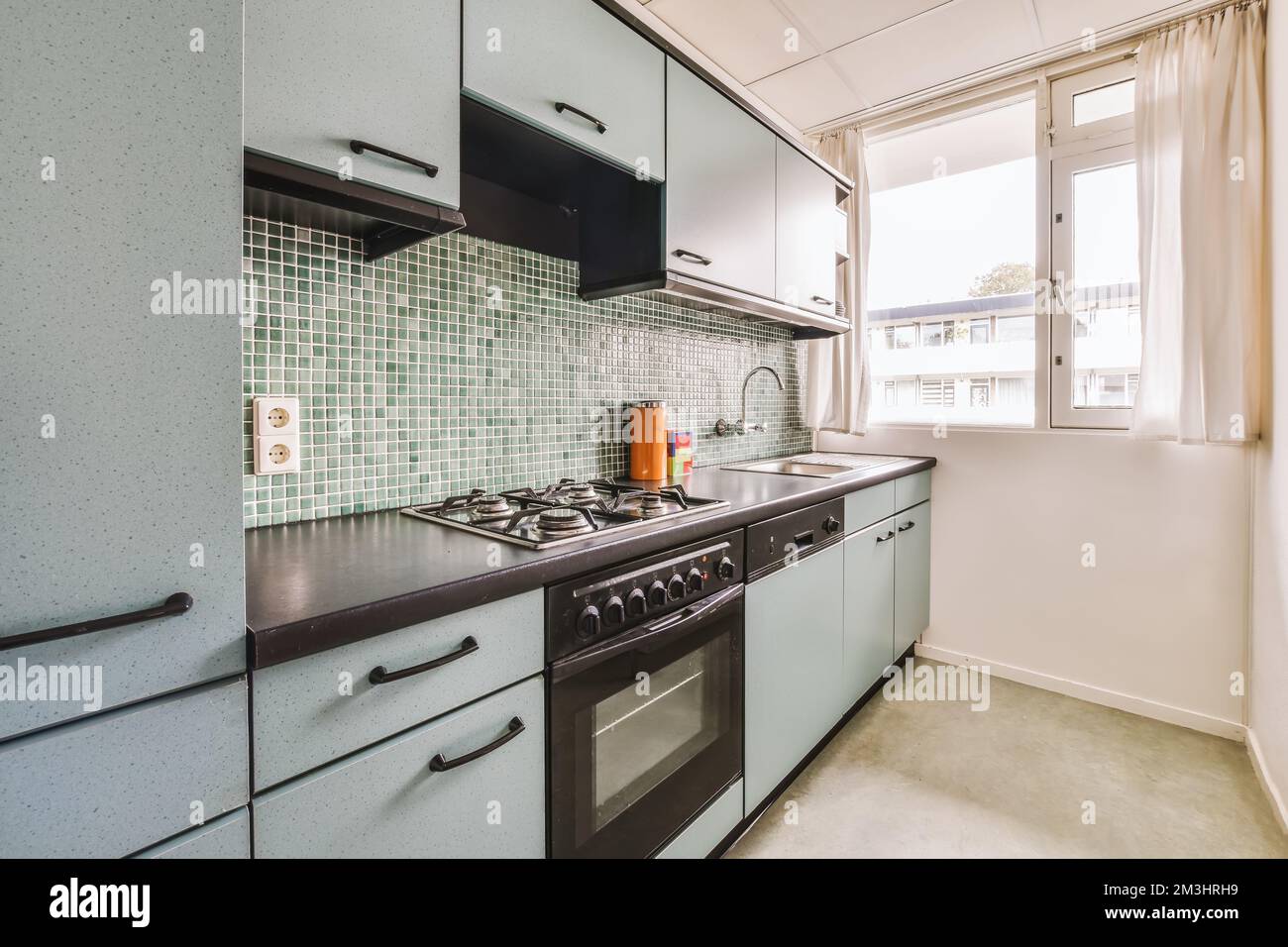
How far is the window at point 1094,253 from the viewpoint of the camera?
2418mm

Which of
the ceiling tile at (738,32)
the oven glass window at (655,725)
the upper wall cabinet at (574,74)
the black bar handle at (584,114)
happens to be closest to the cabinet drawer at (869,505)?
the oven glass window at (655,725)

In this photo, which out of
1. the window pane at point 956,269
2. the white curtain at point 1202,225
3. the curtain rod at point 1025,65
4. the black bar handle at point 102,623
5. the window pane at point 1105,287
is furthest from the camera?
the window pane at point 956,269

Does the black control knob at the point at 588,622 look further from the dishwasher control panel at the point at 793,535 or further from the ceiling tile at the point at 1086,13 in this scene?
the ceiling tile at the point at 1086,13

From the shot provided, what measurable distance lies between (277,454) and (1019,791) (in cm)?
234

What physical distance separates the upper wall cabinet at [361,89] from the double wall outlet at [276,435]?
50 centimetres

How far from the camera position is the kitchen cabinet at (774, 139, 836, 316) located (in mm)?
2271

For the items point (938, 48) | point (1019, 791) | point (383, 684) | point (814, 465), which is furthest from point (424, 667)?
point (938, 48)

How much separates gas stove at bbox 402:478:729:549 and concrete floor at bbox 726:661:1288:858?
989mm

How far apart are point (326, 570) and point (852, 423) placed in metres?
2.56

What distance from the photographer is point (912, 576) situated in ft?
8.93

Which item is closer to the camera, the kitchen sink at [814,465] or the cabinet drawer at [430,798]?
the cabinet drawer at [430,798]

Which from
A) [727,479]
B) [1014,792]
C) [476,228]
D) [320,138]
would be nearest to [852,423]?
[727,479]
